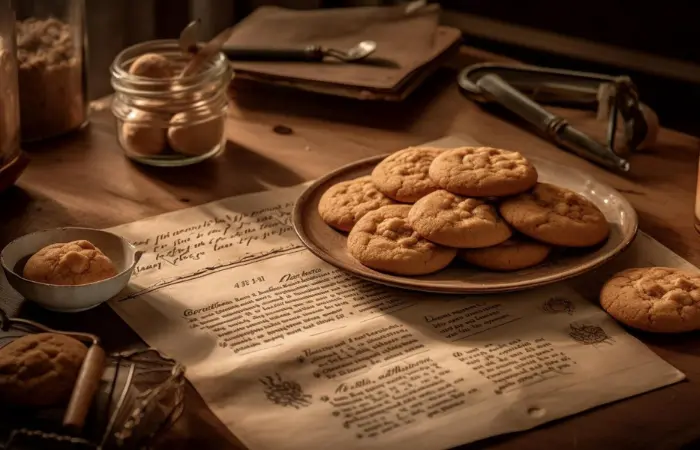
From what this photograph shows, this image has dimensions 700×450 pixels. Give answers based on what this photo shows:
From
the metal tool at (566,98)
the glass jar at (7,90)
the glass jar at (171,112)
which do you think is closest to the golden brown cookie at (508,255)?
the metal tool at (566,98)

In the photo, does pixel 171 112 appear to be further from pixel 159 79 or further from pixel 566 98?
pixel 566 98

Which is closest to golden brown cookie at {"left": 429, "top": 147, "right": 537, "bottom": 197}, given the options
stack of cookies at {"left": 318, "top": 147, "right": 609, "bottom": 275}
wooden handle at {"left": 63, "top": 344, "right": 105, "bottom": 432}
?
stack of cookies at {"left": 318, "top": 147, "right": 609, "bottom": 275}

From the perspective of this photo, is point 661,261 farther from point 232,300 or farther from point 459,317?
point 232,300

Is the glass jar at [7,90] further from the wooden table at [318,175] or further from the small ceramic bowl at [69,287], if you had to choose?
the small ceramic bowl at [69,287]

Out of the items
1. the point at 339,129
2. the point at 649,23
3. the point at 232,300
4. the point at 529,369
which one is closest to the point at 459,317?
the point at 529,369

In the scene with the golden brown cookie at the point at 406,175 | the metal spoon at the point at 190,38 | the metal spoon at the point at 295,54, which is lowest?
the metal spoon at the point at 295,54
